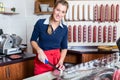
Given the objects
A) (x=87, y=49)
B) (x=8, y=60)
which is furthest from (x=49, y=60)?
(x=87, y=49)

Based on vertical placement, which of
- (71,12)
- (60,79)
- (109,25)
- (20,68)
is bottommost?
(20,68)

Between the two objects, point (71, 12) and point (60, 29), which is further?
point (71, 12)

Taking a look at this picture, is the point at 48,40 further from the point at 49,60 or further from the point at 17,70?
the point at 17,70

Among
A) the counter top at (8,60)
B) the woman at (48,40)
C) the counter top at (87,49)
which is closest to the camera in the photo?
the woman at (48,40)

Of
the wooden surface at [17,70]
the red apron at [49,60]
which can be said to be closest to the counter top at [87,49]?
the wooden surface at [17,70]

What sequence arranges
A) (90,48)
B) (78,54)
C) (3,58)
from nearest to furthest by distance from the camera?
(3,58)
(78,54)
(90,48)

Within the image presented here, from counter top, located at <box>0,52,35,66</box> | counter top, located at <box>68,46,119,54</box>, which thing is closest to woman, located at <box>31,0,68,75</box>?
counter top, located at <box>0,52,35,66</box>

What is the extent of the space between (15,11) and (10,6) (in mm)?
139

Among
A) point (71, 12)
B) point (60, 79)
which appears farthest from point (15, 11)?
point (60, 79)

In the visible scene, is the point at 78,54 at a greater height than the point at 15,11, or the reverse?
the point at 15,11

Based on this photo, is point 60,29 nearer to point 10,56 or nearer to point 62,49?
point 62,49

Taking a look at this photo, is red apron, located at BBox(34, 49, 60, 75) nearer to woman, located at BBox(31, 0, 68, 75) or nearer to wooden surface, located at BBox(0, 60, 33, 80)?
woman, located at BBox(31, 0, 68, 75)

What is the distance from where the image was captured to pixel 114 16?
3016 millimetres

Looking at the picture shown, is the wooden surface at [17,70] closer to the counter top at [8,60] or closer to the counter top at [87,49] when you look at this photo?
the counter top at [8,60]
